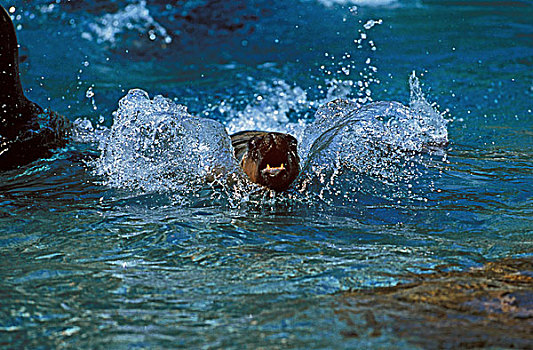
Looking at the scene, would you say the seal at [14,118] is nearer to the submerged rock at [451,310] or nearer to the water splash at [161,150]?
the water splash at [161,150]

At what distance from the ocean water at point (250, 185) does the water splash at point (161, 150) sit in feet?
0.05

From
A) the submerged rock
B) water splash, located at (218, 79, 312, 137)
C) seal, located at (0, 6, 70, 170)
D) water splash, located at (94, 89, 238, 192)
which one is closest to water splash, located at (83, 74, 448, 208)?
water splash, located at (94, 89, 238, 192)

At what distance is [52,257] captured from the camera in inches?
107

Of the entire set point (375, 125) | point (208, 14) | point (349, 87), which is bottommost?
point (375, 125)

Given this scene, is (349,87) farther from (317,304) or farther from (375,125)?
(317,304)

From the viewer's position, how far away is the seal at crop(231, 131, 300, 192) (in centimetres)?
379

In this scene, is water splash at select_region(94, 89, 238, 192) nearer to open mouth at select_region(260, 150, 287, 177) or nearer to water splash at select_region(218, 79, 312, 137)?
open mouth at select_region(260, 150, 287, 177)

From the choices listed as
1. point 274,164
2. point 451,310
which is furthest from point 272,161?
point 451,310

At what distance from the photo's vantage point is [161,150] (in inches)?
177

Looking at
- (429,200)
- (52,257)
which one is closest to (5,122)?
(52,257)

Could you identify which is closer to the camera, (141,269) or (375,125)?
(141,269)

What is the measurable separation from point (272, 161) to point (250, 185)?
219 mm

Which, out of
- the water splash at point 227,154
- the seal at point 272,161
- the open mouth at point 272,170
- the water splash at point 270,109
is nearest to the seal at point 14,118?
the water splash at point 227,154

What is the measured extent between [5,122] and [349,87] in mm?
5472
